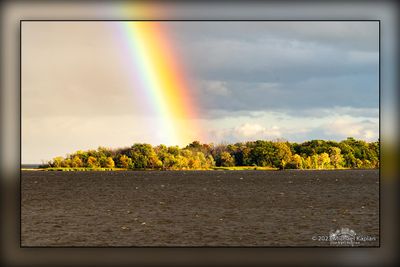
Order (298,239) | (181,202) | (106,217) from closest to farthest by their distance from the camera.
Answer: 1. (298,239)
2. (106,217)
3. (181,202)

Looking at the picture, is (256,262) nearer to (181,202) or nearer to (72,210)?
(72,210)

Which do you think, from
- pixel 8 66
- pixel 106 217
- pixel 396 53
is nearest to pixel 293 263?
pixel 396 53

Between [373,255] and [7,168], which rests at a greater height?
[7,168]

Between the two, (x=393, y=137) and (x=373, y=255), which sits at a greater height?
(x=393, y=137)

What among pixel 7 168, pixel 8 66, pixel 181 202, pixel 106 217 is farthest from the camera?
pixel 181 202

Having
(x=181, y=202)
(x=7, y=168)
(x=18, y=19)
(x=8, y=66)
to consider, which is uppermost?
(x=18, y=19)

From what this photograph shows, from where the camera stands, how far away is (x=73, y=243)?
63.6 meters

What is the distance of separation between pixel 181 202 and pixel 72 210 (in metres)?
25.3

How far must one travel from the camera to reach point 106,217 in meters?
96.9

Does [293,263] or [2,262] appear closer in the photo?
[2,262]

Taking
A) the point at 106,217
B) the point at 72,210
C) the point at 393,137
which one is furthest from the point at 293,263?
the point at 72,210

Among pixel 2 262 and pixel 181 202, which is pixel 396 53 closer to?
pixel 2 262

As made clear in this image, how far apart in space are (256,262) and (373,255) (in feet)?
26.3

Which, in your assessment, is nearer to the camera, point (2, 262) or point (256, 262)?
point (2, 262)
